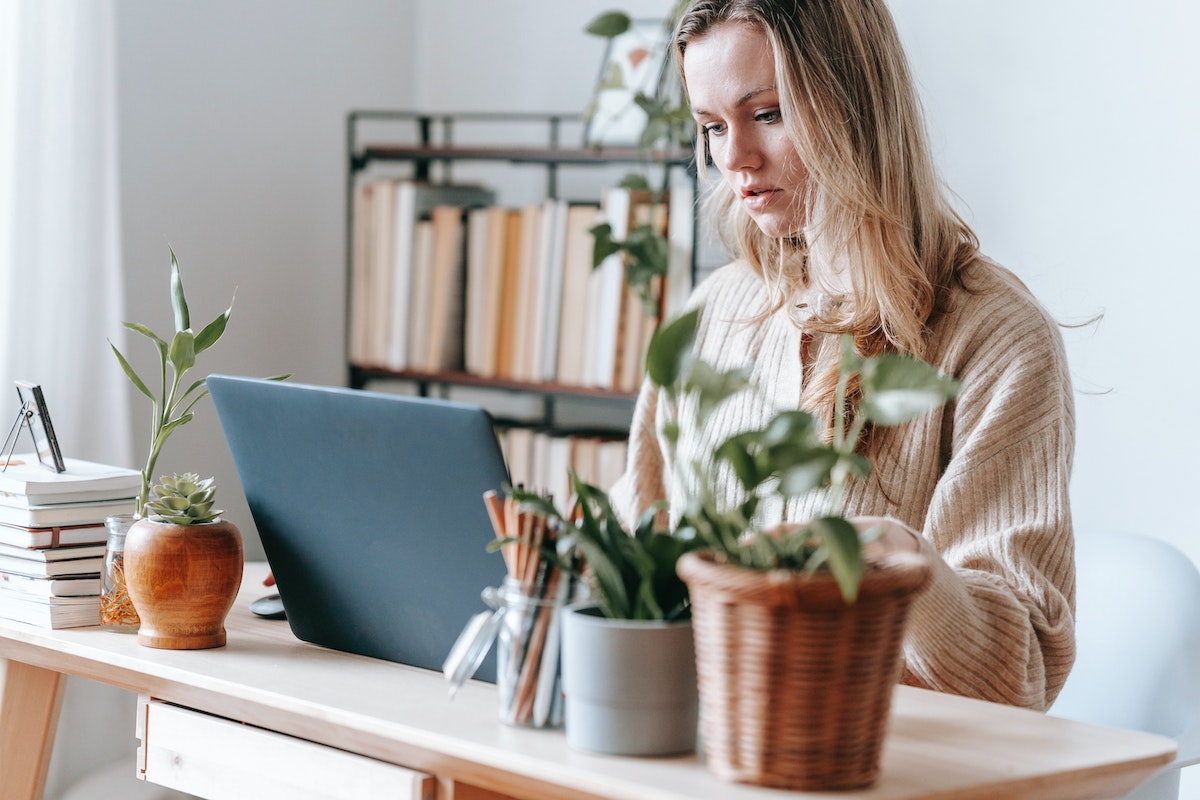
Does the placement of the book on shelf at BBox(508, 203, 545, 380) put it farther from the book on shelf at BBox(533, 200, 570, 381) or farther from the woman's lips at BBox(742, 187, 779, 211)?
the woman's lips at BBox(742, 187, 779, 211)

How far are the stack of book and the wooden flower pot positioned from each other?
11 cm

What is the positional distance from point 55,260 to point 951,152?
1.50 metres

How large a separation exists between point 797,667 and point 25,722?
922mm

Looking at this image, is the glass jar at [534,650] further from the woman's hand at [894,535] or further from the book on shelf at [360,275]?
Answer: the book on shelf at [360,275]

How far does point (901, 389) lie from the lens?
2.56 feet

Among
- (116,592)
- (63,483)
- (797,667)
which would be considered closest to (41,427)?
(63,483)

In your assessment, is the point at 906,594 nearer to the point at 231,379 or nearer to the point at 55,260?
the point at 231,379

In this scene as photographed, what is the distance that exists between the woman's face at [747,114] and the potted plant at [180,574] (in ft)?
2.10

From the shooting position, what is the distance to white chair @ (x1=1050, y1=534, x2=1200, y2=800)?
153 centimetres

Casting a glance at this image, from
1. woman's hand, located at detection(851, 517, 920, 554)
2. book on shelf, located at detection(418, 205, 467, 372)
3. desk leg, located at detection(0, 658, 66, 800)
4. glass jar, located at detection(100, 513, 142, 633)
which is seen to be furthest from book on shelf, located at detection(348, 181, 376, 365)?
woman's hand, located at detection(851, 517, 920, 554)

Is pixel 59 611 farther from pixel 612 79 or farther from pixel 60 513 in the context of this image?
pixel 612 79

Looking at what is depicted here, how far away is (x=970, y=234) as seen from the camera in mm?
1497

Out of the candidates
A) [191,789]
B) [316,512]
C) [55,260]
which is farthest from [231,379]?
[55,260]

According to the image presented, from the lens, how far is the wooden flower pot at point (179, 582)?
3.78 feet
